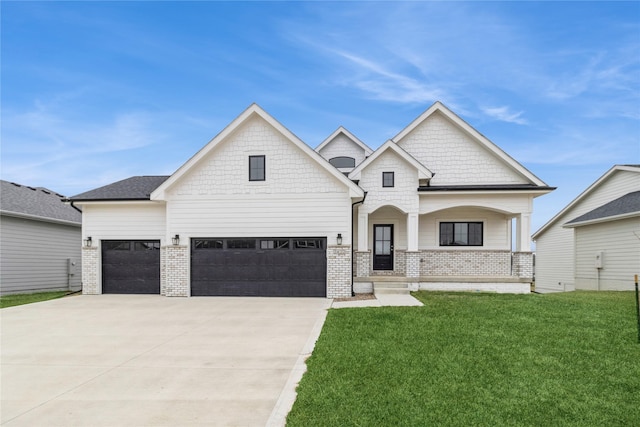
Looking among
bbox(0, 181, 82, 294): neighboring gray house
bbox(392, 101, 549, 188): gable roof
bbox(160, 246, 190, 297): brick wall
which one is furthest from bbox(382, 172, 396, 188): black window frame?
bbox(0, 181, 82, 294): neighboring gray house

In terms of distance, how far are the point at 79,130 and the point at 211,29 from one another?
10.00 metres

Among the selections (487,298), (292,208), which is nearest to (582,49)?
(487,298)

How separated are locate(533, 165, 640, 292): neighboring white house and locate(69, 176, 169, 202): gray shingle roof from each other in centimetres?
2096

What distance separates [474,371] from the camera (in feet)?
18.0

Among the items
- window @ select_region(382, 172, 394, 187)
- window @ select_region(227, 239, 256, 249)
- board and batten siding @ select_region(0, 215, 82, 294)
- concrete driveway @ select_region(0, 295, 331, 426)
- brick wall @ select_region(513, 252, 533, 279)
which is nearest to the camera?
concrete driveway @ select_region(0, 295, 331, 426)

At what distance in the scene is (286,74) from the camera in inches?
816

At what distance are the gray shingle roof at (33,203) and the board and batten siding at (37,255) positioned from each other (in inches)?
17.7

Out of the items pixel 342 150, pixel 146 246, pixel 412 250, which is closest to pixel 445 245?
pixel 412 250

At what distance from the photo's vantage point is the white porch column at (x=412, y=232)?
50.1ft

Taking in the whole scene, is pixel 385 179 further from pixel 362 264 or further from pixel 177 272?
pixel 177 272

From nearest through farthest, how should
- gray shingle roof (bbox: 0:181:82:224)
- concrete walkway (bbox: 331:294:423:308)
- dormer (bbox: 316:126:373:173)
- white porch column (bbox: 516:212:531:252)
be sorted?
concrete walkway (bbox: 331:294:423:308), white porch column (bbox: 516:212:531:252), gray shingle roof (bbox: 0:181:82:224), dormer (bbox: 316:126:373:173)

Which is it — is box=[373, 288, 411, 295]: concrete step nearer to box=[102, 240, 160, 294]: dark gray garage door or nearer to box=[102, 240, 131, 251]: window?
box=[102, 240, 160, 294]: dark gray garage door

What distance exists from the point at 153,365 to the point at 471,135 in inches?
619

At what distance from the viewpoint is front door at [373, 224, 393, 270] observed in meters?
16.7
